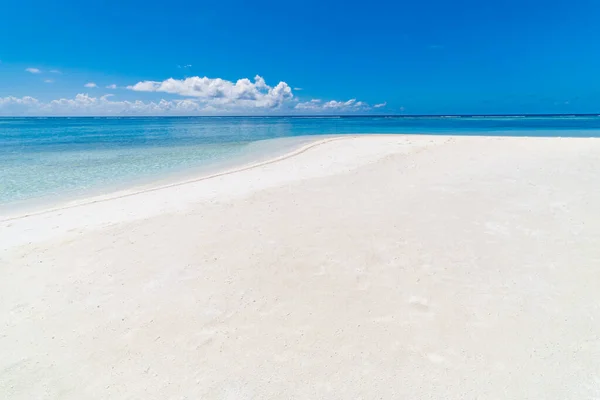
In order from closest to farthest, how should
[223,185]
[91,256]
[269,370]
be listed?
[269,370] < [91,256] < [223,185]

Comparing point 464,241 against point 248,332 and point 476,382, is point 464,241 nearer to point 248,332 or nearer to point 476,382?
point 476,382

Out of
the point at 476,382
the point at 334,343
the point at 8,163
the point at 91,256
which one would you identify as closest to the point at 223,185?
the point at 91,256

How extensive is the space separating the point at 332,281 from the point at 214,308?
5.36 feet

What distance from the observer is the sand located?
9.69 feet

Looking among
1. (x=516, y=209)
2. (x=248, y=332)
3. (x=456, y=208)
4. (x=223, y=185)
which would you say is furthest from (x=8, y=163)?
(x=516, y=209)

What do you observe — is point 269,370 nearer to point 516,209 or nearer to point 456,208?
point 456,208

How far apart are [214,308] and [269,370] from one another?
1227 millimetres

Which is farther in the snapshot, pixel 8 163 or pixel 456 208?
pixel 8 163

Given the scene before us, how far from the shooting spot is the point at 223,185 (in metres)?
10.2

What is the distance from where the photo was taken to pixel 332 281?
446cm

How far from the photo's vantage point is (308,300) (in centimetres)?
407

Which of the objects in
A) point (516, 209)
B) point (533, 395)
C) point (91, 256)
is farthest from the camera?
point (516, 209)

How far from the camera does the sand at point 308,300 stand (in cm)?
295

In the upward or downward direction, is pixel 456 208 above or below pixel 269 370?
above
